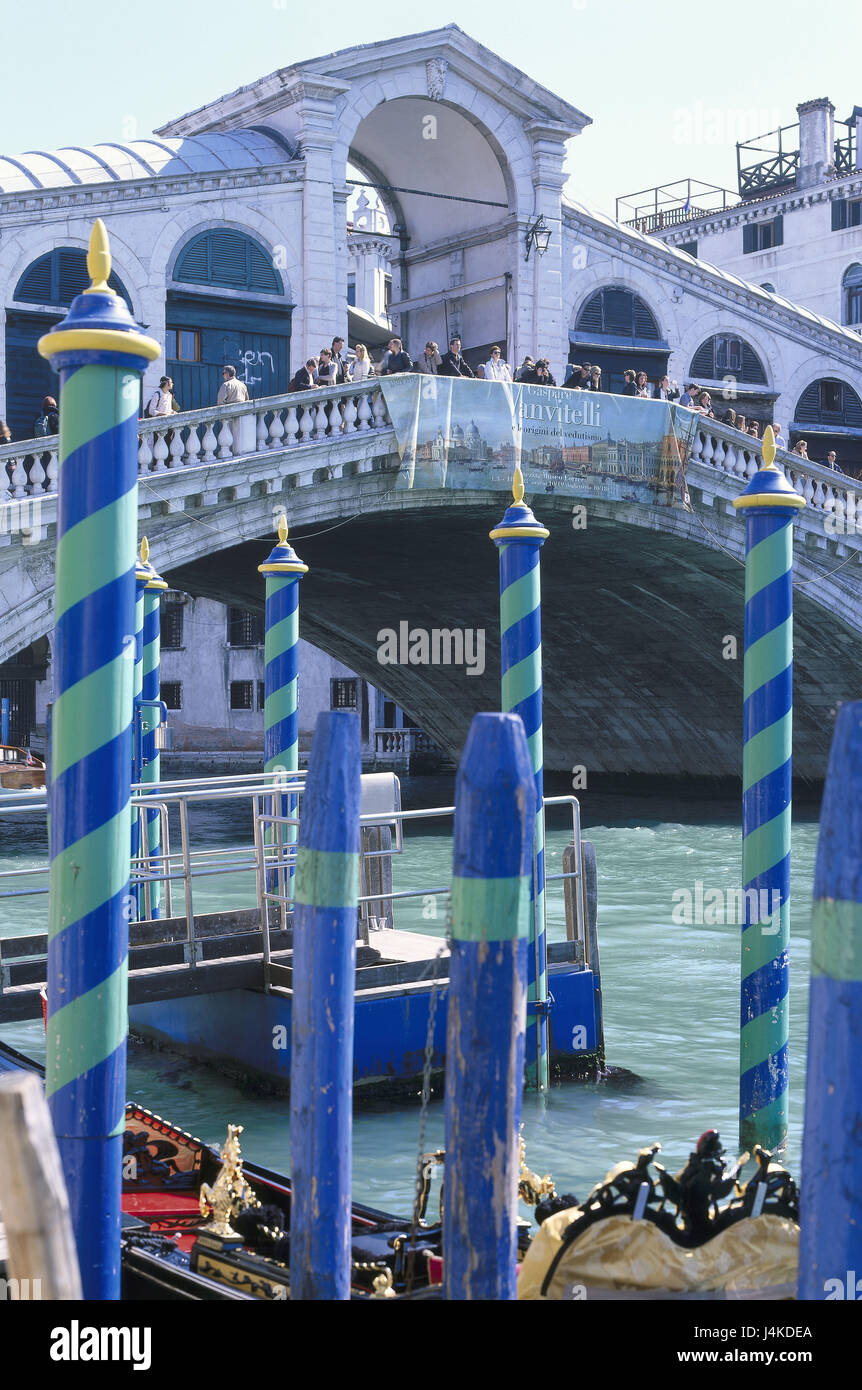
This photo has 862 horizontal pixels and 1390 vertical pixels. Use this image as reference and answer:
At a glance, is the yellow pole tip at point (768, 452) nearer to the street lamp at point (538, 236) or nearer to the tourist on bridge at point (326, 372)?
the tourist on bridge at point (326, 372)

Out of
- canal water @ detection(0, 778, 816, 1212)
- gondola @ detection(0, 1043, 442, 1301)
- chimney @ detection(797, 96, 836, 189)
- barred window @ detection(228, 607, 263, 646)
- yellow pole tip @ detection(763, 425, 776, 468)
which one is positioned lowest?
canal water @ detection(0, 778, 816, 1212)

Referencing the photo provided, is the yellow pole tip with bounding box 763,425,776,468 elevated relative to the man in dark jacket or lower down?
lower down

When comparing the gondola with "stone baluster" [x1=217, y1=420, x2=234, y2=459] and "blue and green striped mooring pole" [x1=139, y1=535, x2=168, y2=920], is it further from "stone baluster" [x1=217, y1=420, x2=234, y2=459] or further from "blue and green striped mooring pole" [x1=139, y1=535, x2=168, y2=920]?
"stone baluster" [x1=217, y1=420, x2=234, y2=459]

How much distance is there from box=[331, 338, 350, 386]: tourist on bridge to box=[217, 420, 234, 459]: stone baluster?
4.20ft

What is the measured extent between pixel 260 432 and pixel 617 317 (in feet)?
25.0

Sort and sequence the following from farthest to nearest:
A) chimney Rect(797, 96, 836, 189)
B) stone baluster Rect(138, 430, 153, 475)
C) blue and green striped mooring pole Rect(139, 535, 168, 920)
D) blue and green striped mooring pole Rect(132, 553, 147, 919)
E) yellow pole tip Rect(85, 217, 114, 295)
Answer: chimney Rect(797, 96, 836, 189) < stone baluster Rect(138, 430, 153, 475) < blue and green striped mooring pole Rect(139, 535, 168, 920) < blue and green striped mooring pole Rect(132, 553, 147, 919) < yellow pole tip Rect(85, 217, 114, 295)

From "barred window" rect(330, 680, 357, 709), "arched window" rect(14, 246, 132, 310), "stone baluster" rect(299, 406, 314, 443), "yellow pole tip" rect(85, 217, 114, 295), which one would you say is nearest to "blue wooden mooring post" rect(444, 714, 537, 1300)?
"yellow pole tip" rect(85, 217, 114, 295)

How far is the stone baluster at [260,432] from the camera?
1352 cm

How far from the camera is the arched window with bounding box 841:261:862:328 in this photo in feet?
95.1

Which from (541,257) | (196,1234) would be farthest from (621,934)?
(541,257)

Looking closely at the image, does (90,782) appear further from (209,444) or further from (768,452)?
(209,444)

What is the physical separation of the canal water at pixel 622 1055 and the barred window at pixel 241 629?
1605 cm
